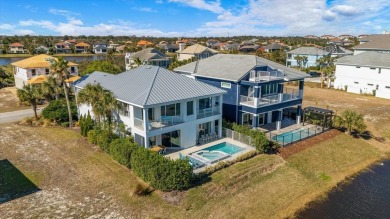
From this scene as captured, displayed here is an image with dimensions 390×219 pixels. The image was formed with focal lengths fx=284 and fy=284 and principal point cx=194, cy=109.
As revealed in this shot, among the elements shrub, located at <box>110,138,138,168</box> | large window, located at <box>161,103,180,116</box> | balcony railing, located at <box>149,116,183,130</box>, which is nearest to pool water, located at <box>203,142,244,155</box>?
balcony railing, located at <box>149,116,183,130</box>

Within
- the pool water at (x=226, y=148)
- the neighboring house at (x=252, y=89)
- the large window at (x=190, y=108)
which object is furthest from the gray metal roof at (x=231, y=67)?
the pool water at (x=226, y=148)

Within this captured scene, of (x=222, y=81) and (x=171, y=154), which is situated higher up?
(x=222, y=81)

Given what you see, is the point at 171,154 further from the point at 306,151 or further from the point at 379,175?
the point at 379,175

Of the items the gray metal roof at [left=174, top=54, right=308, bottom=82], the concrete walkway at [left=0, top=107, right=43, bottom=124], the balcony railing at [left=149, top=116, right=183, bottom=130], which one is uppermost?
the gray metal roof at [left=174, top=54, right=308, bottom=82]

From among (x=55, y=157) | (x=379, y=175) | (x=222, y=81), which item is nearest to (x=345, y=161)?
(x=379, y=175)

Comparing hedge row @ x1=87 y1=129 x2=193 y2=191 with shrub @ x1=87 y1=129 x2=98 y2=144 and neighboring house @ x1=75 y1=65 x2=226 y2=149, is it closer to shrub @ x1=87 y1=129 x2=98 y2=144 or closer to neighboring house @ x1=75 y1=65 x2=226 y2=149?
neighboring house @ x1=75 y1=65 x2=226 y2=149

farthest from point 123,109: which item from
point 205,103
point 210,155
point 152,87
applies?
point 210,155
